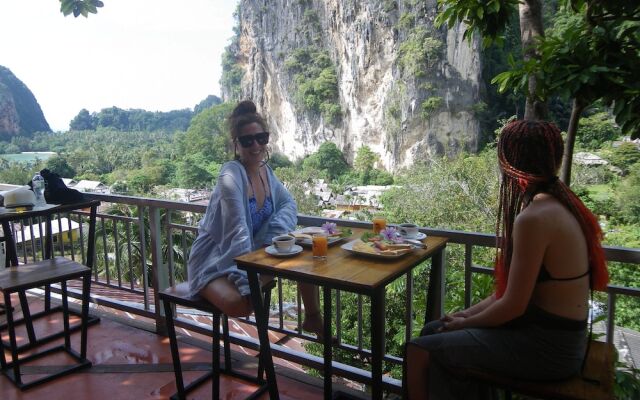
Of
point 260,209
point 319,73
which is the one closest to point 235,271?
point 260,209

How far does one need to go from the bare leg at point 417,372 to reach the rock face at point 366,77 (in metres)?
31.5

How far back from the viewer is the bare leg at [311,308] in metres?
2.10

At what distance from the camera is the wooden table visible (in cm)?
136

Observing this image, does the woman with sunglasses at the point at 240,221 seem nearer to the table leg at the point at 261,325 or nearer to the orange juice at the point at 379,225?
the table leg at the point at 261,325

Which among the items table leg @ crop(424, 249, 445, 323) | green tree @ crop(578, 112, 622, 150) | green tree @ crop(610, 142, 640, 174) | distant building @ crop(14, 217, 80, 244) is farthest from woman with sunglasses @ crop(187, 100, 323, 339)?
green tree @ crop(578, 112, 622, 150)

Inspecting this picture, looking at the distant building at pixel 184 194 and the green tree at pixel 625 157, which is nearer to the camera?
the green tree at pixel 625 157

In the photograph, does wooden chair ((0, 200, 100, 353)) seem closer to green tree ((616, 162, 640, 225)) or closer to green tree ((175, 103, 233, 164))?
green tree ((616, 162, 640, 225))

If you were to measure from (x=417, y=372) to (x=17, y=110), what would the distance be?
63049mm

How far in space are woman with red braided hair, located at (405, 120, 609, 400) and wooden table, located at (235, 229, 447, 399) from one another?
180 millimetres

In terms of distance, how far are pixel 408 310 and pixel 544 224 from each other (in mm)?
981

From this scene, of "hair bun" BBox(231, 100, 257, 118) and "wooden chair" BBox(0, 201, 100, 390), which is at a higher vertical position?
"hair bun" BBox(231, 100, 257, 118)

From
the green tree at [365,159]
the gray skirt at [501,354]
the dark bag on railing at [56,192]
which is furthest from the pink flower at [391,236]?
the green tree at [365,159]

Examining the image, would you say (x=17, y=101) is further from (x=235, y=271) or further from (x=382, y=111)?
(x=235, y=271)

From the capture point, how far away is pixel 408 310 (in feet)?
6.57
